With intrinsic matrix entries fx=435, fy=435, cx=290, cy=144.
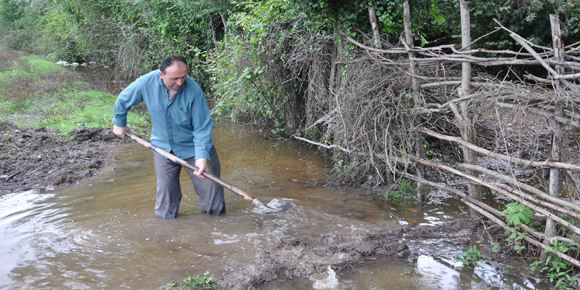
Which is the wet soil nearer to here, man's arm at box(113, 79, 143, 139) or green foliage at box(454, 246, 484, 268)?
green foliage at box(454, 246, 484, 268)

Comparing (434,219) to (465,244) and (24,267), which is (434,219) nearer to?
(465,244)

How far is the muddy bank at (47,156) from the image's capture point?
597cm

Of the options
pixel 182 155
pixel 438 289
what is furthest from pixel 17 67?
pixel 438 289

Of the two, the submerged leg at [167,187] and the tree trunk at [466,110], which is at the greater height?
the tree trunk at [466,110]

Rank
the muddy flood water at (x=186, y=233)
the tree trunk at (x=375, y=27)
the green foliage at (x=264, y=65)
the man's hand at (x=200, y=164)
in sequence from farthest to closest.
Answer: the green foliage at (x=264, y=65) → the tree trunk at (x=375, y=27) → the man's hand at (x=200, y=164) → the muddy flood water at (x=186, y=233)

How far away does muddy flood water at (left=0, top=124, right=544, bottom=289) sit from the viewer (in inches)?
138

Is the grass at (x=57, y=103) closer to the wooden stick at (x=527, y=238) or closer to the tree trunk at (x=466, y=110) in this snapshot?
the tree trunk at (x=466, y=110)

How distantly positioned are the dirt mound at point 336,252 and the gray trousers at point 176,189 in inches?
41.2

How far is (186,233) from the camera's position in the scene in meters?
4.39

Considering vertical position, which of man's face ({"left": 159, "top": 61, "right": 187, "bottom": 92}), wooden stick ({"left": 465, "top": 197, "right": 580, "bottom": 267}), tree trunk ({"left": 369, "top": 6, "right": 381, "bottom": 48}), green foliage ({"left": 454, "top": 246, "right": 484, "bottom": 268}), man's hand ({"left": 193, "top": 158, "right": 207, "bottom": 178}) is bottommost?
green foliage ({"left": 454, "top": 246, "right": 484, "bottom": 268})

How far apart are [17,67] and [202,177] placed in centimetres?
1598

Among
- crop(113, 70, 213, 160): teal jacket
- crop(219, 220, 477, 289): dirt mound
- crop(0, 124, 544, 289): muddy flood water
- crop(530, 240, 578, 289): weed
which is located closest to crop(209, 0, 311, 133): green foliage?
crop(0, 124, 544, 289): muddy flood water

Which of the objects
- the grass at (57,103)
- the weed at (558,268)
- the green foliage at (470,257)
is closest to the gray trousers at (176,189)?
the green foliage at (470,257)

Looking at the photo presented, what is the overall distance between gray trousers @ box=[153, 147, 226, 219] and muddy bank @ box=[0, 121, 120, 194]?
2150mm
